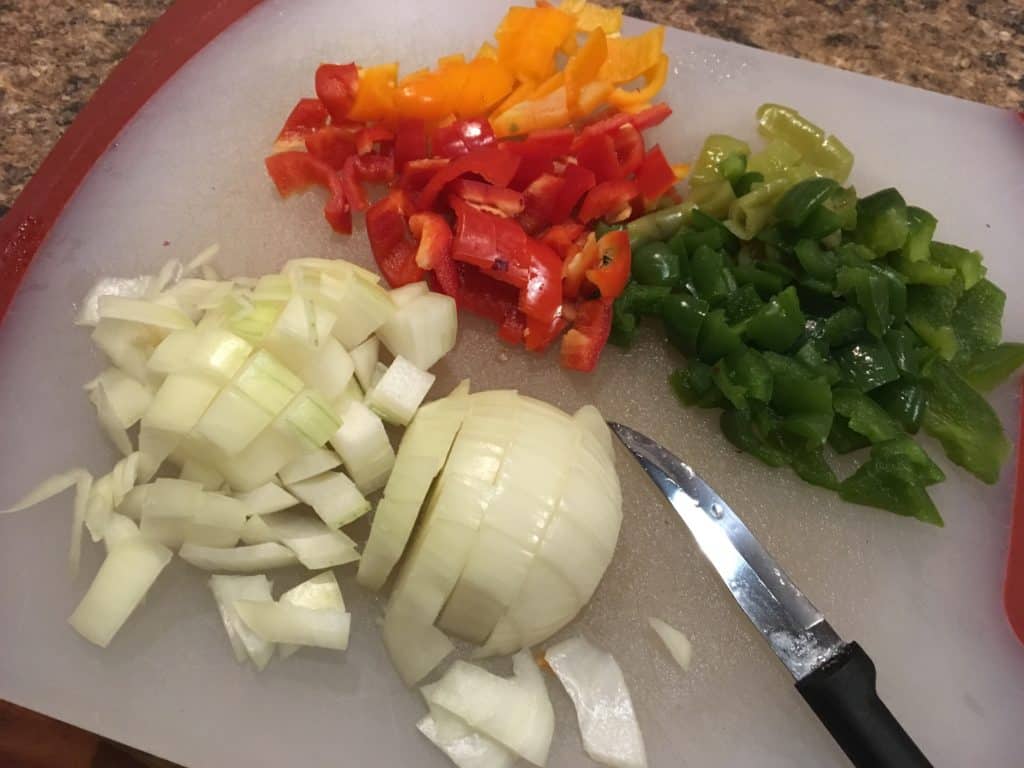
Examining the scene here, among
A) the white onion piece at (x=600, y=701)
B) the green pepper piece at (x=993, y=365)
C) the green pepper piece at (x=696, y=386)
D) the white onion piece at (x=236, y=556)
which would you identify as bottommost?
the white onion piece at (x=600, y=701)

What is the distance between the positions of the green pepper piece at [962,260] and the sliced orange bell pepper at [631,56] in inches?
27.2

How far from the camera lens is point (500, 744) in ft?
4.51

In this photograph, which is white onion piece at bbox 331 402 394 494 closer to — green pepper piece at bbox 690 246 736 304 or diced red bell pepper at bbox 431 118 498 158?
diced red bell pepper at bbox 431 118 498 158

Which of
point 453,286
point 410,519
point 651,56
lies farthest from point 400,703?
point 651,56

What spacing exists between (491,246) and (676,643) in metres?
0.79

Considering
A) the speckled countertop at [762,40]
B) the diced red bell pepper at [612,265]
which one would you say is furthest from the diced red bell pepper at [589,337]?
the speckled countertop at [762,40]

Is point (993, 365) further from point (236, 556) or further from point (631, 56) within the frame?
point (236, 556)

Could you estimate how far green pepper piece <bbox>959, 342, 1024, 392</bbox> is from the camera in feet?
5.26

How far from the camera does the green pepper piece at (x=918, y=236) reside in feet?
5.29

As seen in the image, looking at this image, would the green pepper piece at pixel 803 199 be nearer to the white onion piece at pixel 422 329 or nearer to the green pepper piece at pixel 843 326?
the green pepper piece at pixel 843 326

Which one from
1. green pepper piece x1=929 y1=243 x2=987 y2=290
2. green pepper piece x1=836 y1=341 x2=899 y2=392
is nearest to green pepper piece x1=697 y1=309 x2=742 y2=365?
green pepper piece x1=836 y1=341 x2=899 y2=392

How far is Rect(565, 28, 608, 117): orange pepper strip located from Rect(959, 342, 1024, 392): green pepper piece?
36.7 inches

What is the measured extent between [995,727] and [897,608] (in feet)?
0.80

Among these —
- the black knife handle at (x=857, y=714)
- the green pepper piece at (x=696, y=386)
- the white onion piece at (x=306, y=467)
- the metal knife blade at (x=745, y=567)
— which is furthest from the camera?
the green pepper piece at (x=696, y=386)
